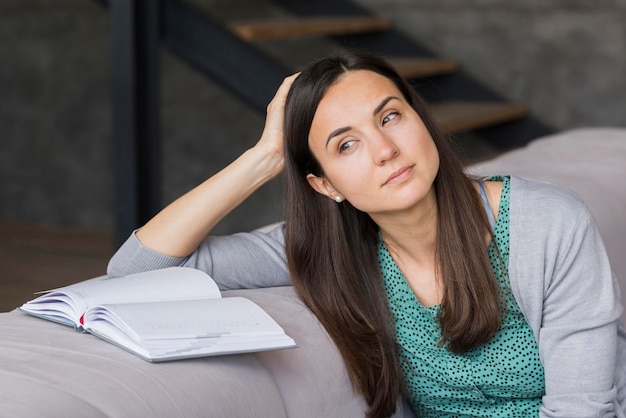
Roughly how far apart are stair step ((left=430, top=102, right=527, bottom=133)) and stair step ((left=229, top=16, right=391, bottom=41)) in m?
0.47

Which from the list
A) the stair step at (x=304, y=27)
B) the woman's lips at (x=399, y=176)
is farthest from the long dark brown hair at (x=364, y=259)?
the stair step at (x=304, y=27)

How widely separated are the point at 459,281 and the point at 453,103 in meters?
3.04

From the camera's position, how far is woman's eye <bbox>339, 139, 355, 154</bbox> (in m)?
1.61

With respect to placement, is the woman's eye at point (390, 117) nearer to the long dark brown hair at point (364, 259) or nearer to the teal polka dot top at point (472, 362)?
the long dark brown hair at point (364, 259)

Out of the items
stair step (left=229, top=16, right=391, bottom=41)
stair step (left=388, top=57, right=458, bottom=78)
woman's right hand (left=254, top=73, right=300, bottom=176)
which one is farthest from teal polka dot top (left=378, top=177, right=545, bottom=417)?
stair step (left=388, top=57, right=458, bottom=78)

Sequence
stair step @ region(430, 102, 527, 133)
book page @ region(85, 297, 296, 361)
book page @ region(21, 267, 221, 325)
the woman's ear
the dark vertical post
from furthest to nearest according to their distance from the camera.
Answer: stair step @ region(430, 102, 527, 133) < the dark vertical post < the woman's ear < book page @ region(21, 267, 221, 325) < book page @ region(85, 297, 296, 361)

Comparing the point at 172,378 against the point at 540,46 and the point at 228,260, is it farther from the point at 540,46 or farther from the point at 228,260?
the point at 540,46

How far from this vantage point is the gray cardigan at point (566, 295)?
156 centimetres

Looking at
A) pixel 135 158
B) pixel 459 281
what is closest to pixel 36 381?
pixel 459 281

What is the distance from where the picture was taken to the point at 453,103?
4609mm

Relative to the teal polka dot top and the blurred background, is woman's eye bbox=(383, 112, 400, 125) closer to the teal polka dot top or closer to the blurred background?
the teal polka dot top

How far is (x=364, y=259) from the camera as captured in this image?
5.92 feet

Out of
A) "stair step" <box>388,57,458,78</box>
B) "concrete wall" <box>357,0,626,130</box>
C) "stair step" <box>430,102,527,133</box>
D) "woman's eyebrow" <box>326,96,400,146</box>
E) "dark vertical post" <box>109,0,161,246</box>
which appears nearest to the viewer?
"woman's eyebrow" <box>326,96,400,146</box>

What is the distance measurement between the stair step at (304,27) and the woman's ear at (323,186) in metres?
1.75
